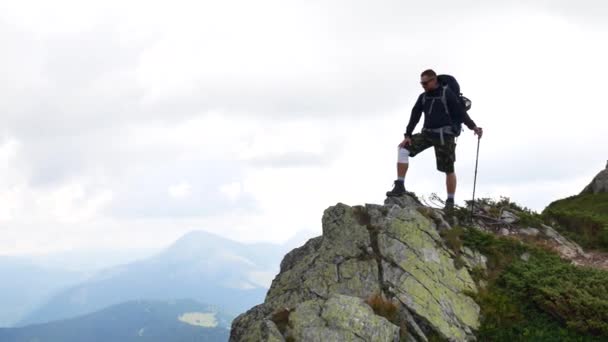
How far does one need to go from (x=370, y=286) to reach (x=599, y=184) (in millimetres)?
20230

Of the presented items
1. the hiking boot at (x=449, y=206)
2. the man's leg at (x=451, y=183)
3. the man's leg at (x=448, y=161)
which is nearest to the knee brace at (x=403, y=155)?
the man's leg at (x=448, y=161)

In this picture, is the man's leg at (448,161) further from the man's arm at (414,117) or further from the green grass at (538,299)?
the green grass at (538,299)

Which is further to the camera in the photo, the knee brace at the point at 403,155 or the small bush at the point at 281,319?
the knee brace at the point at 403,155

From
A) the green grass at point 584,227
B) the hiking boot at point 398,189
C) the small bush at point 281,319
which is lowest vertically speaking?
the small bush at point 281,319

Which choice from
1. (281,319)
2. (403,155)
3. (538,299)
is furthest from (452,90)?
(281,319)

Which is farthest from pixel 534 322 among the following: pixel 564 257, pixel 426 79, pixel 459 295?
pixel 426 79

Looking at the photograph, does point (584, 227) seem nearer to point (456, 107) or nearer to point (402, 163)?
point (456, 107)

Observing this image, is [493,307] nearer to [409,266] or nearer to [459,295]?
[459,295]

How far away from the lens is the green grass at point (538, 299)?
1120 centimetres

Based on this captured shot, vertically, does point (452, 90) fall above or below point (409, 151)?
above

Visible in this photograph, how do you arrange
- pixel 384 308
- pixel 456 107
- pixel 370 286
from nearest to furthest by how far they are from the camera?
pixel 384 308 < pixel 370 286 < pixel 456 107

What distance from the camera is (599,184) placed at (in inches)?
1038

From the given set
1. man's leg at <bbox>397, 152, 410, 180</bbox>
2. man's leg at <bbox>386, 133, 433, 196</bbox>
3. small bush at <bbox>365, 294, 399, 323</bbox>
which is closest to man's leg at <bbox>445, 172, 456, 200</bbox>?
man's leg at <bbox>386, 133, 433, 196</bbox>

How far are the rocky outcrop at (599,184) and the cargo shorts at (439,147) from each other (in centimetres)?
1510
